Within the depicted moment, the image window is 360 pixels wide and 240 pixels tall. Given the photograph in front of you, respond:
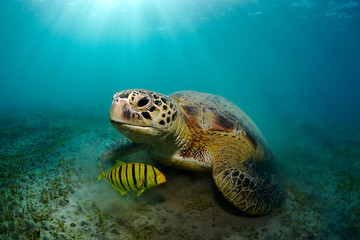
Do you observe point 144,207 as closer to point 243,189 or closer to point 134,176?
point 134,176

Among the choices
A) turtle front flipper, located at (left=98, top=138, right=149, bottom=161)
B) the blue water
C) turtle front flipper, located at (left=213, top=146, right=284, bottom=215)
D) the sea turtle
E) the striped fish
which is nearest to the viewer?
the striped fish

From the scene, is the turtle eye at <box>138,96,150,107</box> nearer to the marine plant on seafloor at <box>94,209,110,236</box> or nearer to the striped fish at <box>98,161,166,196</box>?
the striped fish at <box>98,161,166,196</box>

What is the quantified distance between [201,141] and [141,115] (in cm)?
122

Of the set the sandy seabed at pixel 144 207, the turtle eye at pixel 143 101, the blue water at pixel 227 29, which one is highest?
the blue water at pixel 227 29

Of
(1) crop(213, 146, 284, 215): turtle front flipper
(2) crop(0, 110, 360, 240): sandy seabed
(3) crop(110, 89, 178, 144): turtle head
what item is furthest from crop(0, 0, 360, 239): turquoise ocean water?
(3) crop(110, 89, 178, 144): turtle head

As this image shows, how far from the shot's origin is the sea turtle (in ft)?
6.31

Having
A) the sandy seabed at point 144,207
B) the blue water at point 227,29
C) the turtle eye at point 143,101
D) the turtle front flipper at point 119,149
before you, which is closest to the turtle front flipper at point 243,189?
the sandy seabed at point 144,207

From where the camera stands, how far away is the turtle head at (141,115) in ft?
5.99

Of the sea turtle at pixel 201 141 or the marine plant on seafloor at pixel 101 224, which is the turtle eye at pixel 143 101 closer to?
the sea turtle at pixel 201 141

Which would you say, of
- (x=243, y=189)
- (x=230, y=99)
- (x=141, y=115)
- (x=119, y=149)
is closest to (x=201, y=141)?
(x=243, y=189)

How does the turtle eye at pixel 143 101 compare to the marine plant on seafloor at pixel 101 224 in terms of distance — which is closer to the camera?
the marine plant on seafloor at pixel 101 224

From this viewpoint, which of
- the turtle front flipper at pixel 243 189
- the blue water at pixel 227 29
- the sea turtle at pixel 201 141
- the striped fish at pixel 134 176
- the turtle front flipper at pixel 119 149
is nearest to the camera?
the striped fish at pixel 134 176

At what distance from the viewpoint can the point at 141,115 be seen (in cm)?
187

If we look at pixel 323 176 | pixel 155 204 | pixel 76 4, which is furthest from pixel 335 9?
pixel 76 4
